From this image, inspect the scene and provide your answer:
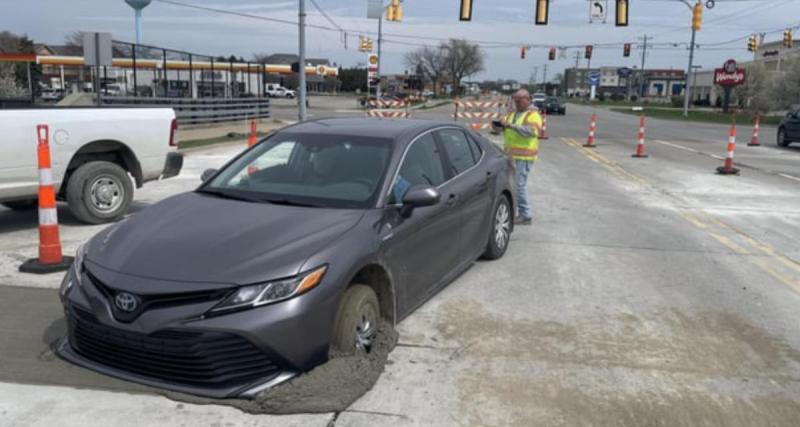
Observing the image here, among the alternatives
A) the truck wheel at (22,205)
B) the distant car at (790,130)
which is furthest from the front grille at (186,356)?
the distant car at (790,130)

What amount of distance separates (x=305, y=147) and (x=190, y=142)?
52.2 ft

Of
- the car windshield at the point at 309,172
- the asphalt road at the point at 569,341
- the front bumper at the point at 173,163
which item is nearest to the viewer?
the asphalt road at the point at 569,341

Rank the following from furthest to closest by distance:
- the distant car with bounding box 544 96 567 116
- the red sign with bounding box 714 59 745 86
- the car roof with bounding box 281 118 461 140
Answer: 1. the red sign with bounding box 714 59 745 86
2. the distant car with bounding box 544 96 567 116
3. the car roof with bounding box 281 118 461 140

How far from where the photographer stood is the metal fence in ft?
75.7

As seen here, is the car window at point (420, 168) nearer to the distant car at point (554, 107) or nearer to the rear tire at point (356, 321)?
the rear tire at point (356, 321)

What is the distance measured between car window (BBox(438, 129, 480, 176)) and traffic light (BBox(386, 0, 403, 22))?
87.3 feet

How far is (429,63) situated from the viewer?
346ft

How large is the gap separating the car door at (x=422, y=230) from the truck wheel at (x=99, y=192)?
4.57 m

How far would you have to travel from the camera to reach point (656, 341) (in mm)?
4953

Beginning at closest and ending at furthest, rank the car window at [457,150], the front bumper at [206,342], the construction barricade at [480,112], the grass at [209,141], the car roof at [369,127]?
1. the front bumper at [206,342]
2. the car roof at [369,127]
3. the car window at [457,150]
4. the grass at [209,141]
5. the construction barricade at [480,112]

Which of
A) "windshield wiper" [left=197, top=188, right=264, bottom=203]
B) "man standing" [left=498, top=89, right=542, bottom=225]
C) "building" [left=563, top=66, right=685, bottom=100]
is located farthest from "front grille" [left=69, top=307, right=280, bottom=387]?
"building" [left=563, top=66, right=685, bottom=100]

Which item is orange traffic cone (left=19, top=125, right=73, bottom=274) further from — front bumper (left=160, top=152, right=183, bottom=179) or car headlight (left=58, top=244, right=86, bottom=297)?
car headlight (left=58, top=244, right=86, bottom=297)

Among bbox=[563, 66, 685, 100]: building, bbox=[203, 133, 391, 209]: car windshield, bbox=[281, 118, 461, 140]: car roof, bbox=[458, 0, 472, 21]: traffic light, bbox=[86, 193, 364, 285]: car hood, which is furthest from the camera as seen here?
bbox=[563, 66, 685, 100]: building

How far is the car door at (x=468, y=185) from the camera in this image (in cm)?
570
